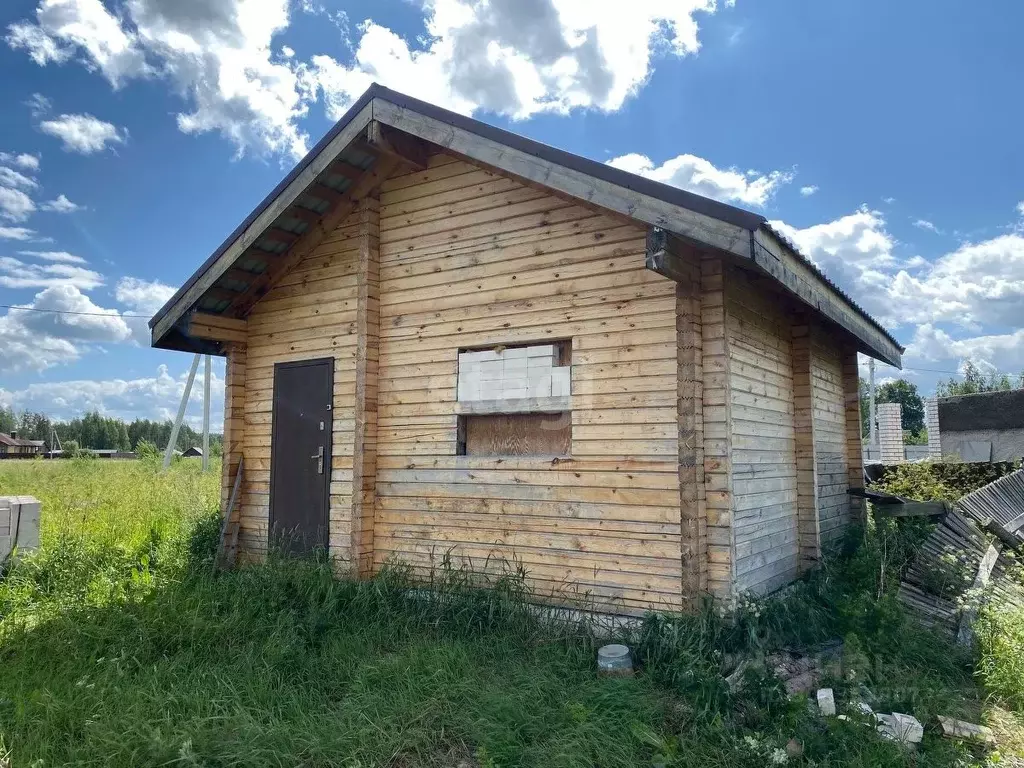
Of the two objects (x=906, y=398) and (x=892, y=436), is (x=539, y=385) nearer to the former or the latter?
(x=892, y=436)

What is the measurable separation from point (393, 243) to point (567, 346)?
7.61 feet

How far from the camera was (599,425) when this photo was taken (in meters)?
5.62

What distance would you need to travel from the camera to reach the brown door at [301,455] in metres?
7.09

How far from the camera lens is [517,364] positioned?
604cm

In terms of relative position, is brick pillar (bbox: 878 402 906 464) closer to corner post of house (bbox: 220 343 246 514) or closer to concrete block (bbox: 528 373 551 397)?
concrete block (bbox: 528 373 551 397)

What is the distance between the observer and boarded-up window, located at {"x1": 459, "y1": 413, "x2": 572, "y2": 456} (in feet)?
19.3

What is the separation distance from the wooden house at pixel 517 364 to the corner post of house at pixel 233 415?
2 centimetres

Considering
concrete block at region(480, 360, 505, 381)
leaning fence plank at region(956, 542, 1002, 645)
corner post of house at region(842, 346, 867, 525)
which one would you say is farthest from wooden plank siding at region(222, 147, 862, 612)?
leaning fence plank at region(956, 542, 1002, 645)

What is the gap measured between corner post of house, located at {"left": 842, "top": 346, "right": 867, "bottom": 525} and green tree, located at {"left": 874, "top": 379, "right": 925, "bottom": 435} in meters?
55.9

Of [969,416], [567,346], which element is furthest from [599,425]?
[969,416]

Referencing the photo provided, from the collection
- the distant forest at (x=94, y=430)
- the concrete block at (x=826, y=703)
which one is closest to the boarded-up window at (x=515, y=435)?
the concrete block at (x=826, y=703)

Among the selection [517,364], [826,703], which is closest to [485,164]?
[517,364]

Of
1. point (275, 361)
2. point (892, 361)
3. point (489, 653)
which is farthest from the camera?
point (892, 361)

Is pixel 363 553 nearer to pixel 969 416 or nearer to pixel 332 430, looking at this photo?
pixel 332 430
